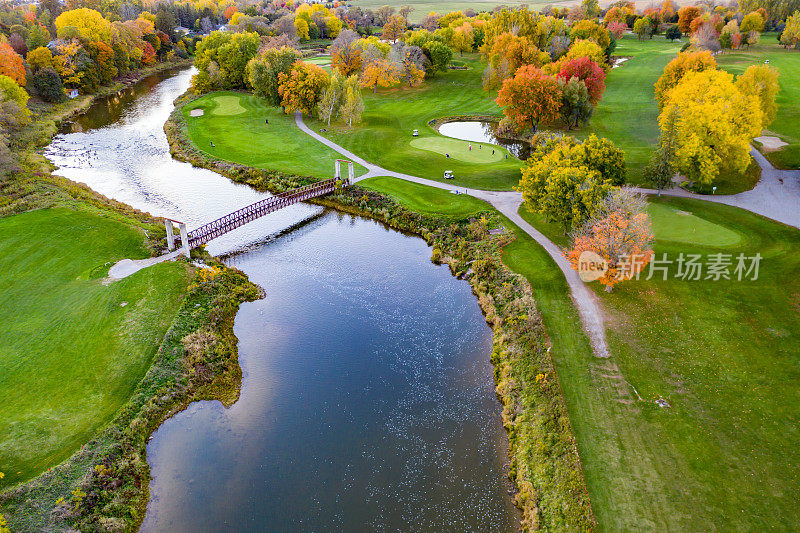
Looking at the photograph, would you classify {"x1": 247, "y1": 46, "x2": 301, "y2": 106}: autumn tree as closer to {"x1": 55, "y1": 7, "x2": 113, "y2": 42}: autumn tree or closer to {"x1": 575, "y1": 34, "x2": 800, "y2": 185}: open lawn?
{"x1": 55, "y1": 7, "x2": 113, "y2": 42}: autumn tree

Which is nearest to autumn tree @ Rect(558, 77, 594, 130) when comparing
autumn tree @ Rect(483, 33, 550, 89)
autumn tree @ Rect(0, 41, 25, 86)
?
autumn tree @ Rect(483, 33, 550, 89)

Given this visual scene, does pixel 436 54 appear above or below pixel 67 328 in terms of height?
above

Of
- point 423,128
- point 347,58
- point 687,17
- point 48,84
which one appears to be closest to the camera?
point 423,128

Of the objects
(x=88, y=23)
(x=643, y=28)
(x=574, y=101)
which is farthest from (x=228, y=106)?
(x=643, y=28)

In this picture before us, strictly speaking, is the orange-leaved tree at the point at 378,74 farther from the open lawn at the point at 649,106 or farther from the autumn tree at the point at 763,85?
the autumn tree at the point at 763,85

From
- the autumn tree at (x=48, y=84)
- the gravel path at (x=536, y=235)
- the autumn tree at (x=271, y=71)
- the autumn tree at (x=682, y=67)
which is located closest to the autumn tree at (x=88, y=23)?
the autumn tree at (x=48, y=84)

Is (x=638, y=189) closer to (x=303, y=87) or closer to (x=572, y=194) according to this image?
(x=572, y=194)
